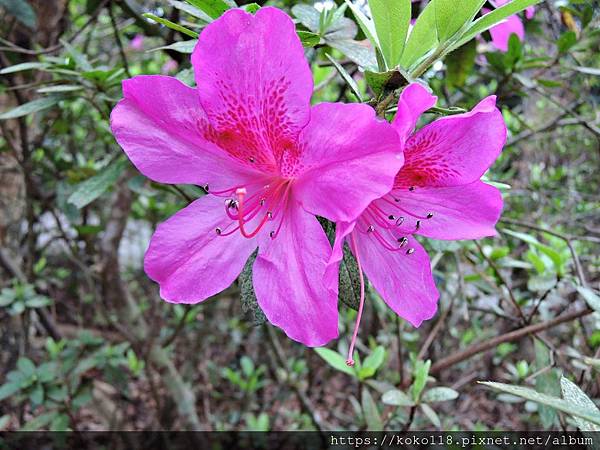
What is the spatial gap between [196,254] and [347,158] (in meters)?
0.24

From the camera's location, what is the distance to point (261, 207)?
2.27 feet

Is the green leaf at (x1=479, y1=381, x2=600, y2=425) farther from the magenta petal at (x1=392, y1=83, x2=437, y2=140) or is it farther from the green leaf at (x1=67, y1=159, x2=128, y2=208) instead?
the green leaf at (x1=67, y1=159, x2=128, y2=208)

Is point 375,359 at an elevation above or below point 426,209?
below

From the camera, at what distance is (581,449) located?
1383mm

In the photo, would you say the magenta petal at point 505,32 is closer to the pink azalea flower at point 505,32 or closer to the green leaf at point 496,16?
the pink azalea flower at point 505,32

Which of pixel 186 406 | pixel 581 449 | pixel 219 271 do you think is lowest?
pixel 186 406

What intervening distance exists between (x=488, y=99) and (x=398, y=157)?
130 mm

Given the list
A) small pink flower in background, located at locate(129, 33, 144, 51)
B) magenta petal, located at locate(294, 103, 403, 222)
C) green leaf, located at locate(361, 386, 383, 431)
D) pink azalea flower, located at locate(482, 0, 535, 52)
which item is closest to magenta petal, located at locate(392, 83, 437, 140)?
magenta petal, located at locate(294, 103, 403, 222)

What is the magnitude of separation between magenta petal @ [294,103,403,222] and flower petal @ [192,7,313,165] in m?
0.03

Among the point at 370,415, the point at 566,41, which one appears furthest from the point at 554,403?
the point at 566,41

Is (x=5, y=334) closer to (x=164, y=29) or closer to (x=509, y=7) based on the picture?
(x=164, y=29)

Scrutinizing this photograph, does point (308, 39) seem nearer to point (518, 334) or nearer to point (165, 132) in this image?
point (165, 132)

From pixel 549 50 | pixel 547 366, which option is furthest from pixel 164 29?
pixel 549 50

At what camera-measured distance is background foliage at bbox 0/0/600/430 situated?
0.86 metres
